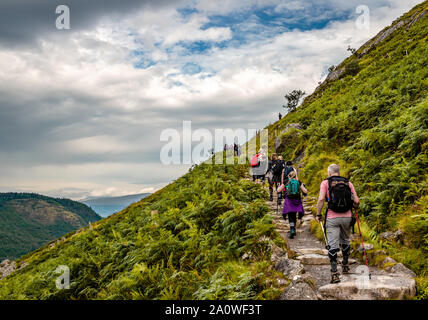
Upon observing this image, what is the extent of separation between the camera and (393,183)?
7.49 m

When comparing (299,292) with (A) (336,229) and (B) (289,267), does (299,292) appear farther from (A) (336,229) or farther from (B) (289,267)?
(A) (336,229)

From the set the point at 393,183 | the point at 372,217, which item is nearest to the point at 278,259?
the point at 372,217

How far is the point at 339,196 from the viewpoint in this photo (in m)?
5.40

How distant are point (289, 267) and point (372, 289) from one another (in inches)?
60.6

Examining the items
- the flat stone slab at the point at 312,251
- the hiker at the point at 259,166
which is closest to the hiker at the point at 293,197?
the flat stone slab at the point at 312,251

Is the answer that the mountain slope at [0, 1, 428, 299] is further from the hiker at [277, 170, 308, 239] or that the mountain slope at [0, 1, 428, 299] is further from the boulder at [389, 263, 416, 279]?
the hiker at [277, 170, 308, 239]

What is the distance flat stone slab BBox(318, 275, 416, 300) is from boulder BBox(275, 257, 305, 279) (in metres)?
0.59

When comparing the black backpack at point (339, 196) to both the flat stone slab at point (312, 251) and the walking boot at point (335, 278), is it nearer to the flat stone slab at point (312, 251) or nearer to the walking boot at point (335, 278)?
the walking boot at point (335, 278)

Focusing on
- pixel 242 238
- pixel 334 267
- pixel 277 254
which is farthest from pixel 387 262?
pixel 242 238

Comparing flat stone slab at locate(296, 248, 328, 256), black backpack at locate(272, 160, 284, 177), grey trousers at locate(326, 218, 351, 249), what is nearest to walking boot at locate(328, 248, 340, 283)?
grey trousers at locate(326, 218, 351, 249)

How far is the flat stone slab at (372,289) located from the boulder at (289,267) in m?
0.59

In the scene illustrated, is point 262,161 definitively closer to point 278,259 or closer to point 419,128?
point 419,128

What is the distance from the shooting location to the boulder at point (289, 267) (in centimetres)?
548
